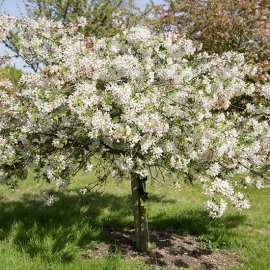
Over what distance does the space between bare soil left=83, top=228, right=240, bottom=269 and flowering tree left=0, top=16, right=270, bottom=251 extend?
1448 mm

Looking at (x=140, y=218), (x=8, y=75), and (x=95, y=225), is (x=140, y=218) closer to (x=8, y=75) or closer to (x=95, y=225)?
(x=95, y=225)

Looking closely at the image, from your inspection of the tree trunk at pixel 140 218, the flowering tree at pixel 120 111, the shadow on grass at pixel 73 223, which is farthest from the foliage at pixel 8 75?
the tree trunk at pixel 140 218

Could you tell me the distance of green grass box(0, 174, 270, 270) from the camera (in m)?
6.17

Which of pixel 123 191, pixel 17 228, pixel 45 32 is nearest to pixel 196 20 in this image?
pixel 123 191

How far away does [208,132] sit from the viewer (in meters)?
5.30

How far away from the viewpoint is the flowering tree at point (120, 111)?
16.5ft

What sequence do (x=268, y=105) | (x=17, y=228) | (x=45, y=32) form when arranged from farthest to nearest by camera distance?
1. (x=268, y=105)
2. (x=17, y=228)
3. (x=45, y=32)

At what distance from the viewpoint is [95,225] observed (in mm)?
7910

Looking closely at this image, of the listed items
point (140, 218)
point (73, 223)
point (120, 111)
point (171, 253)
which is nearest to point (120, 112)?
point (120, 111)

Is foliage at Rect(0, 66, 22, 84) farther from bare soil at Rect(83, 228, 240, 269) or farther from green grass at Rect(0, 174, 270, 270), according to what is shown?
bare soil at Rect(83, 228, 240, 269)

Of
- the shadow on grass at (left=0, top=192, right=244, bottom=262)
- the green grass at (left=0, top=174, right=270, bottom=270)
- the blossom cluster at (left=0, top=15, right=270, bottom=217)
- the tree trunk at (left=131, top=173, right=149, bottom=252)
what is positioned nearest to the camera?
the blossom cluster at (left=0, top=15, right=270, bottom=217)

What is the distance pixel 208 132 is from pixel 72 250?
3.13 metres

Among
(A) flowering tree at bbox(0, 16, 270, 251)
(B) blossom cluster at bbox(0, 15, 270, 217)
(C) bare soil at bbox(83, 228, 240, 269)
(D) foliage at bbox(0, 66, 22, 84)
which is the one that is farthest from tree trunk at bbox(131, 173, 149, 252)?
(D) foliage at bbox(0, 66, 22, 84)

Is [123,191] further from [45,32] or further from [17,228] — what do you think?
[45,32]
